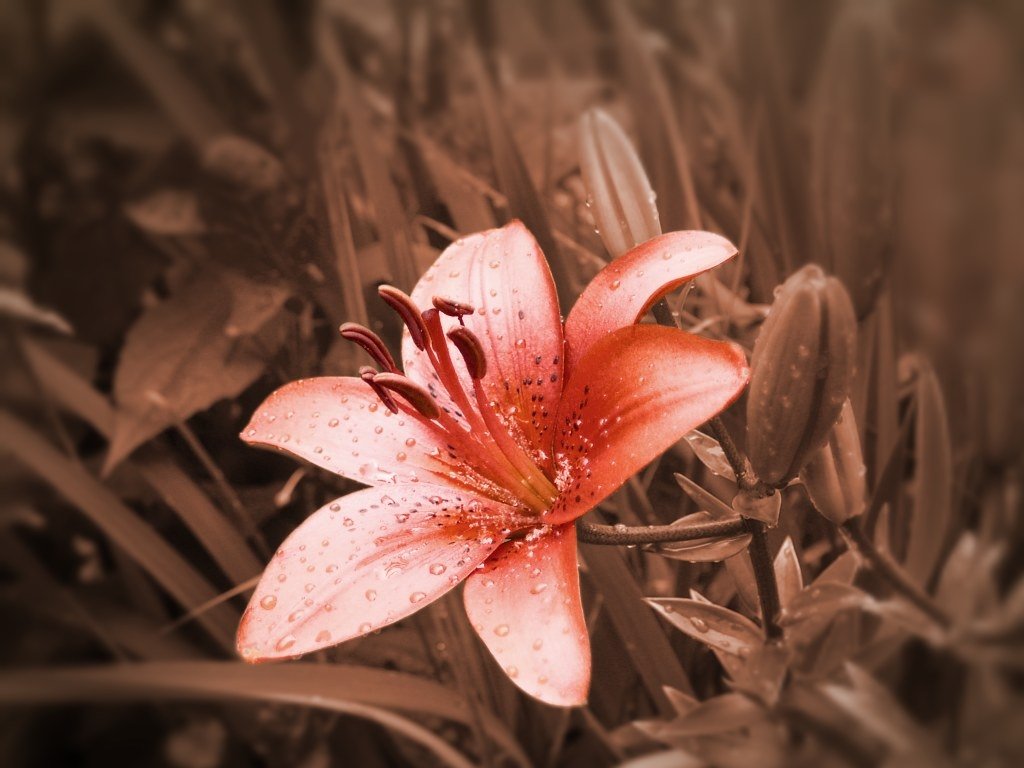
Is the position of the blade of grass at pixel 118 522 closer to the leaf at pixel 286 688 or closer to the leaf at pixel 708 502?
the leaf at pixel 286 688

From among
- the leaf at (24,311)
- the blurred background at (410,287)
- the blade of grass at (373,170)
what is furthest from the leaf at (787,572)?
the leaf at (24,311)

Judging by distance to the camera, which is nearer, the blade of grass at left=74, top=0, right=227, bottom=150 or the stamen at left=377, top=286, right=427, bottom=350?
the stamen at left=377, top=286, right=427, bottom=350

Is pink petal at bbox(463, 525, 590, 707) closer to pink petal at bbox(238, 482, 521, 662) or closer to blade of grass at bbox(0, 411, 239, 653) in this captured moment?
pink petal at bbox(238, 482, 521, 662)

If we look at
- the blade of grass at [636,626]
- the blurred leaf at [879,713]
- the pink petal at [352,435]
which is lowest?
A: the blade of grass at [636,626]

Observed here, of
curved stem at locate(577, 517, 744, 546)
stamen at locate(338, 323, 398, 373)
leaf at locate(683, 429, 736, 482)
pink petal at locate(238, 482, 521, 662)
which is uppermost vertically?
stamen at locate(338, 323, 398, 373)

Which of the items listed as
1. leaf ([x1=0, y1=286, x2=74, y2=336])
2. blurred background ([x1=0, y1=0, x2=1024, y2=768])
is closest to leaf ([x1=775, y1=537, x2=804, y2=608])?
blurred background ([x1=0, y1=0, x2=1024, y2=768])

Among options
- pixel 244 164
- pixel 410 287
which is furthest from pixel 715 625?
pixel 244 164

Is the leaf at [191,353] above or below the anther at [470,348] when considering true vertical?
below
